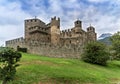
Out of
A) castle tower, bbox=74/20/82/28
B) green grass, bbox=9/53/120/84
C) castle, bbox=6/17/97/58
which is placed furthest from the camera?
castle tower, bbox=74/20/82/28

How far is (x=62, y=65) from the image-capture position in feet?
184

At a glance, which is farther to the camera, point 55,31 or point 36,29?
point 55,31

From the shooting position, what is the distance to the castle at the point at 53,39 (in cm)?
7356

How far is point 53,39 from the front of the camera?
8575 centimetres

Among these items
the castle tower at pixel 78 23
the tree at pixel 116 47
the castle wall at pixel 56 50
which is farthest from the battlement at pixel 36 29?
the tree at pixel 116 47

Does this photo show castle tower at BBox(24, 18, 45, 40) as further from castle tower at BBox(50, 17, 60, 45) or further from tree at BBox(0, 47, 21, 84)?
tree at BBox(0, 47, 21, 84)

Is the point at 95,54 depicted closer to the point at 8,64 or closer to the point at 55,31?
the point at 55,31

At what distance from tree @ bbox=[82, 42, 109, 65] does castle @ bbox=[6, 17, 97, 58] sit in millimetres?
5046

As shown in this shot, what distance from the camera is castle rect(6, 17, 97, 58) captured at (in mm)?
73562

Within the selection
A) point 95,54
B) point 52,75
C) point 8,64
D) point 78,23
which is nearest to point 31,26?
point 78,23

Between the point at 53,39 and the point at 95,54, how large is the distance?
19565 mm

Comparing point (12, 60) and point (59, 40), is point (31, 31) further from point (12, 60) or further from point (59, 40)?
point (12, 60)

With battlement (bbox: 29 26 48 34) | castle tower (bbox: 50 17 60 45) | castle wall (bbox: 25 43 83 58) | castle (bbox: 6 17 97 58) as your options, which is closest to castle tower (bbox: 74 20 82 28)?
castle (bbox: 6 17 97 58)

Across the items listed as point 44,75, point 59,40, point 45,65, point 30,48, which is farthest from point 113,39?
point 44,75
